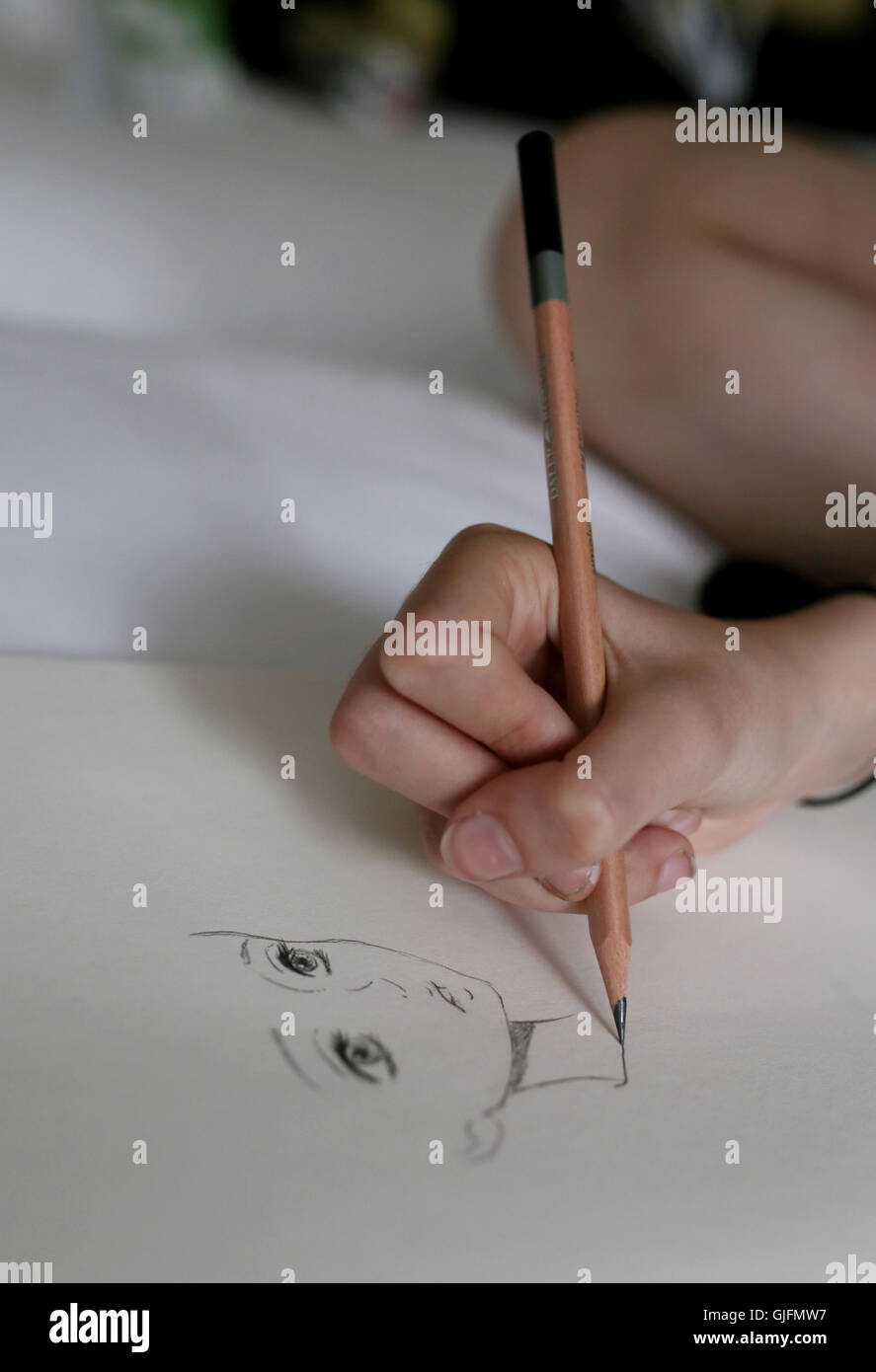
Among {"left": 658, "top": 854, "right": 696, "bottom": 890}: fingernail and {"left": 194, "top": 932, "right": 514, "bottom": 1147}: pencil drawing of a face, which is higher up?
{"left": 658, "top": 854, "right": 696, "bottom": 890}: fingernail

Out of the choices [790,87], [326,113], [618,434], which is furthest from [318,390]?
[790,87]

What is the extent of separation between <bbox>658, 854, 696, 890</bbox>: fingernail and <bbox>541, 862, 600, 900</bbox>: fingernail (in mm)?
38

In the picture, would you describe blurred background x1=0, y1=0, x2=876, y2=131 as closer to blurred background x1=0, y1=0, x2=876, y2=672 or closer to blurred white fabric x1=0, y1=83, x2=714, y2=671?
blurred background x1=0, y1=0, x2=876, y2=672

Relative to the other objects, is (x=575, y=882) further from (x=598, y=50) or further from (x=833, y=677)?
(x=598, y=50)

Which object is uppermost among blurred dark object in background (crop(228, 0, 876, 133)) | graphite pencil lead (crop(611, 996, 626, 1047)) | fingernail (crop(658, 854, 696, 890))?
blurred dark object in background (crop(228, 0, 876, 133))

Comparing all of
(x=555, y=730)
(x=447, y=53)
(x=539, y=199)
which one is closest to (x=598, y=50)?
(x=447, y=53)

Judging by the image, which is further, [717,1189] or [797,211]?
[797,211]

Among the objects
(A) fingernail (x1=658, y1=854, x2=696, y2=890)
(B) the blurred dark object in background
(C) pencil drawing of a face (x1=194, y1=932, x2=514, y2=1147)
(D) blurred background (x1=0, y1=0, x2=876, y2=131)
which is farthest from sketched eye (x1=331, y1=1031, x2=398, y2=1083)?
(B) the blurred dark object in background

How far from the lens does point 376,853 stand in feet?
1.34

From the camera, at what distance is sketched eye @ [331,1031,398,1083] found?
0.33 meters

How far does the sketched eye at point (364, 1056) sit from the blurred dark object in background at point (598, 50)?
1219 millimetres

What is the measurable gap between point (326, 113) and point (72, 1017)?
3.72 ft
